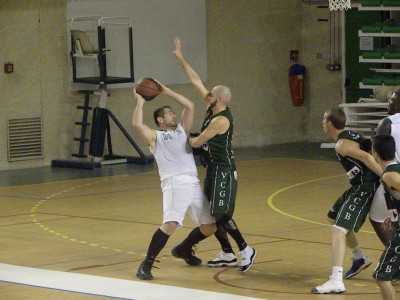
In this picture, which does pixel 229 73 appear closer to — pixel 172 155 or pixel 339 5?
pixel 339 5

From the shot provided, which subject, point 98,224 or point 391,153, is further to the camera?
point 98,224

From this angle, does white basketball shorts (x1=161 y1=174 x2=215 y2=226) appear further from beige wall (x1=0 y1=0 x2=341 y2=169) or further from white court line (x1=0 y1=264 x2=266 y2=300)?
beige wall (x1=0 y1=0 x2=341 y2=169)

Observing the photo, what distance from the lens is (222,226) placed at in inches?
428

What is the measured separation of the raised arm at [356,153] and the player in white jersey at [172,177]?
1660 mm

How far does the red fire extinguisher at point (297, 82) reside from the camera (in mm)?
24688

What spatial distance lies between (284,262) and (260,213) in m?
3.56

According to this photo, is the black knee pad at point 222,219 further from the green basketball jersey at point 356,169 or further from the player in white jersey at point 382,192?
the player in white jersey at point 382,192

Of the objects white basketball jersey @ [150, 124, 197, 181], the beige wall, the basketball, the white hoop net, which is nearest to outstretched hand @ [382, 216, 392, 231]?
white basketball jersey @ [150, 124, 197, 181]

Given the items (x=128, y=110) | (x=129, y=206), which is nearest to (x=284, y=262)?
(x=129, y=206)

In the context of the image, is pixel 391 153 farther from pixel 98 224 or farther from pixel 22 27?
pixel 22 27

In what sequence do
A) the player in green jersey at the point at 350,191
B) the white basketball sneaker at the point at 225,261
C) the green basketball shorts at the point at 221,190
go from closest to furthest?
1. the player in green jersey at the point at 350,191
2. the green basketball shorts at the point at 221,190
3. the white basketball sneaker at the point at 225,261

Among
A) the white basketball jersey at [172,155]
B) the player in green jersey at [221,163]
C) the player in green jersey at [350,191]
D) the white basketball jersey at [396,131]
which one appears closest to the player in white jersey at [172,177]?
the white basketball jersey at [172,155]

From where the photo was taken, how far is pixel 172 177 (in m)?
10.7

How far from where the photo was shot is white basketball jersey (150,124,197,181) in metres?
10.7
